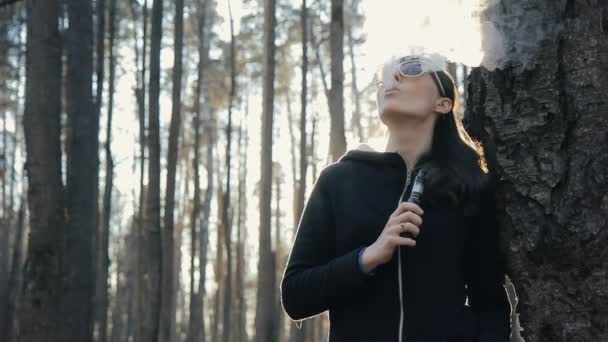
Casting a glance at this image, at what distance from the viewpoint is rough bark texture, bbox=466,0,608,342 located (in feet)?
6.68

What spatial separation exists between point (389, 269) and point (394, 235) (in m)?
0.21

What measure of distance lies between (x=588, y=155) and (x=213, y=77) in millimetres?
21662

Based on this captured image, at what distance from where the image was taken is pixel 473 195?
2.22m

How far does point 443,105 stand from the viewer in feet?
8.00

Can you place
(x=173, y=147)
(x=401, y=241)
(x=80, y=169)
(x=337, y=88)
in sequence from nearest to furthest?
(x=401, y=241) < (x=80, y=169) < (x=337, y=88) < (x=173, y=147)

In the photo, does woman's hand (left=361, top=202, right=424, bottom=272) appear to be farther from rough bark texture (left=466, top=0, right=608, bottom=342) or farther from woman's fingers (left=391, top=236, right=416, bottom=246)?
rough bark texture (left=466, top=0, right=608, bottom=342)

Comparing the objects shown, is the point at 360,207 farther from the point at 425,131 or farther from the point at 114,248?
the point at 114,248

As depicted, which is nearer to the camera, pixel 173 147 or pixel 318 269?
pixel 318 269

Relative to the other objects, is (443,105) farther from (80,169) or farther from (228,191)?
(228,191)

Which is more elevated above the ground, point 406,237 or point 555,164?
point 555,164

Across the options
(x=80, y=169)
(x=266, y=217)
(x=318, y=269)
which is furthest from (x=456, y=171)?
(x=266, y=217)

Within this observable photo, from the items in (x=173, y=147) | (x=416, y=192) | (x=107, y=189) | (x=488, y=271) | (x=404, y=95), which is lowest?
(x=488, y=271)

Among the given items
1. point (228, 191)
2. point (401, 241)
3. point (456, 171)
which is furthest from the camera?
point (228, 191)

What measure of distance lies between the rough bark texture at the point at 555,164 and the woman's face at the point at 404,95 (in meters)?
0.23
